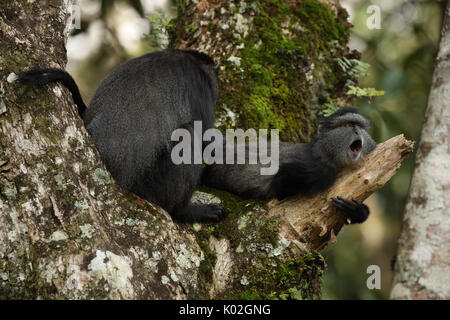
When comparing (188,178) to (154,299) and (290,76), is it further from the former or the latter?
(290,76)

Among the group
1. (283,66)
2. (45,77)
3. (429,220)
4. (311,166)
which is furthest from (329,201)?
(45,77)

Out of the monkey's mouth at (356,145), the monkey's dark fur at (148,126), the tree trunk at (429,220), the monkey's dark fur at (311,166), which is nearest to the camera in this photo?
the tree trunk at (429,220)

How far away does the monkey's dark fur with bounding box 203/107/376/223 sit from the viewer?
4730 mm

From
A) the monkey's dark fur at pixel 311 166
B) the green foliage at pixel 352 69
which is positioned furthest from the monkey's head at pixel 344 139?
the green foliage at pixel 352 69

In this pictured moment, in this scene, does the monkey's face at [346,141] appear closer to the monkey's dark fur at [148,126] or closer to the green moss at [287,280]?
the green moss at [287,280]

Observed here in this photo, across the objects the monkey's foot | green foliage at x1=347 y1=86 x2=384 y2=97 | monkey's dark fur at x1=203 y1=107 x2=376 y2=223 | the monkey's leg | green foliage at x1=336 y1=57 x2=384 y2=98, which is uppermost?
green foliage at x1=336 y1=57 x2=384 y2=98

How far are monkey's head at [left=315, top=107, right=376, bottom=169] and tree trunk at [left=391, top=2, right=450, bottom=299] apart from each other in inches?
53.3

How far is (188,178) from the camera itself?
4.46 m

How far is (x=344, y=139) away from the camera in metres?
4.95

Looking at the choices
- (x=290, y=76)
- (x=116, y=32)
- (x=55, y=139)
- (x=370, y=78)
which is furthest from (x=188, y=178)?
(x=370, y=78)

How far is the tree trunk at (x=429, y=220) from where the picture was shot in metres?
2.99

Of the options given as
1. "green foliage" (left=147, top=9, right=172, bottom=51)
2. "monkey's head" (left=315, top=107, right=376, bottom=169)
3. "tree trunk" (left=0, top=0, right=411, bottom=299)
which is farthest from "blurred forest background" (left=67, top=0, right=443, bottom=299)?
"tree trunk" (left=0, top=0, right=411, bottom=299)

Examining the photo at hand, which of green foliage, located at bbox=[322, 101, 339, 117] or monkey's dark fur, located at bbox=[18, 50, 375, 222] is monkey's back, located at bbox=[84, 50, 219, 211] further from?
green foliage, located at bbox=[322, 101, 339, 117]

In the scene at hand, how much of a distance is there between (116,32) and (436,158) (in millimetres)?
7618
